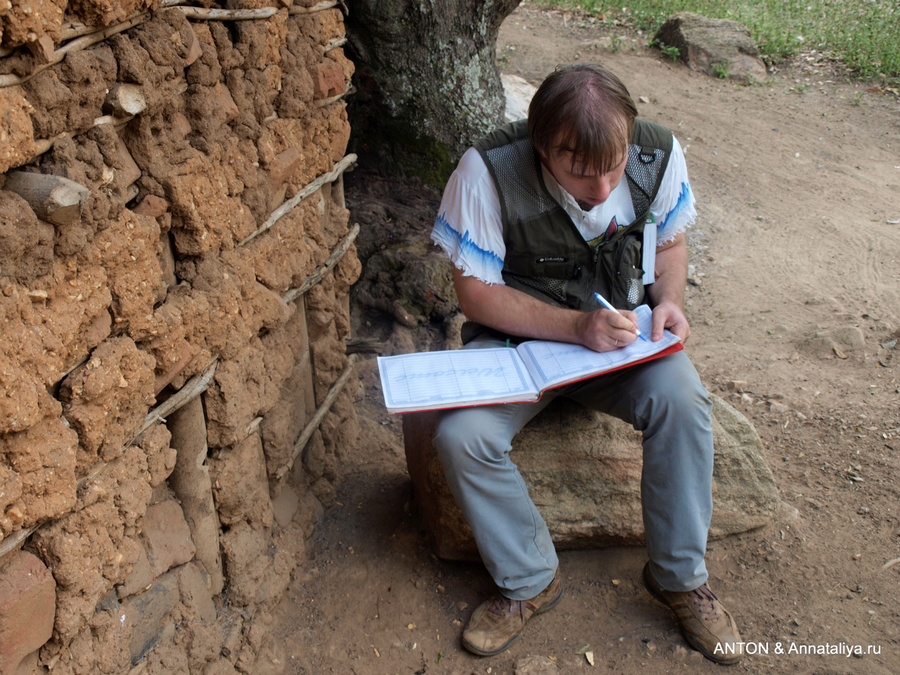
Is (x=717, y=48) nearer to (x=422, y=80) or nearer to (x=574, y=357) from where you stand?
(x=422, y=80)

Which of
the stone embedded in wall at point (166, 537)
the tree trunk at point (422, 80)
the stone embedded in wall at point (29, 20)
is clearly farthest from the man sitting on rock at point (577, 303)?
the tree trunk at point (422, 80)

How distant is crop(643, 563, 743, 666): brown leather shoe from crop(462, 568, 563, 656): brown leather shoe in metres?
0.49

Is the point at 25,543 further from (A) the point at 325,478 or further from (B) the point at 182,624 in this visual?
(A) the point at 325,478

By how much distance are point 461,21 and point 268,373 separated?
8.63 ft

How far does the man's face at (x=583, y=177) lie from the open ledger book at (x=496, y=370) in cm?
48

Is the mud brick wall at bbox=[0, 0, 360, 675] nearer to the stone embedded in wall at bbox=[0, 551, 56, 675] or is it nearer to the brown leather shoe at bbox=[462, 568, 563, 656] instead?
the stone embedded in wall at bbox=[0, 551, 56, 675]

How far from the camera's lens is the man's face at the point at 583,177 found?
234cm

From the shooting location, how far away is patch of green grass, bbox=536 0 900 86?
803 centimetres

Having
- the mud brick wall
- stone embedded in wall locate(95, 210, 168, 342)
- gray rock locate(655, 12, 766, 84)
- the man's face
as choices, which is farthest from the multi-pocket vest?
gray rock locate(655, 12, 766, 84)

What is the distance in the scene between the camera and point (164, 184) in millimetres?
1950

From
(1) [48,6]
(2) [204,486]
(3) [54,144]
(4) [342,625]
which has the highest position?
(1) [48,6]

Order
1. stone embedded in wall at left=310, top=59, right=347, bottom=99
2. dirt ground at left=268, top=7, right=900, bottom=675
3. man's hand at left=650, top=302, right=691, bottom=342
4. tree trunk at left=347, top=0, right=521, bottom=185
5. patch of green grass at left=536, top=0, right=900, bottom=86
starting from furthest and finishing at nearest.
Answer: patch of green grass at left=536, top=0, right=900, bottom=86
tree trunk at left=347, top=0, right=521, bottom=185
stone embedded in wall at left=310, top=59, right=347, bottom=99
dirt ground at left=268, top=7, right=900, bottom=675
man's hand at left=650, top=302, right=691, bottom=342

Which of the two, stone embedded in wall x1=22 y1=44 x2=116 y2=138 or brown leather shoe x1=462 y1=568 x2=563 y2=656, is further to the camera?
brown leather shoe x1=462 y1=568 x2=563 y2=656

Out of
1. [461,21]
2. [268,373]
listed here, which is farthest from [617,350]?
[461,21]
